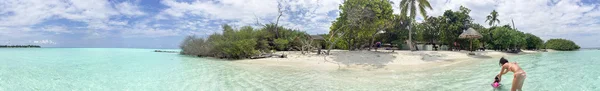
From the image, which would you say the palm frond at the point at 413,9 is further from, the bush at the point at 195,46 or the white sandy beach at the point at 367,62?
the bush at the point at 195,46

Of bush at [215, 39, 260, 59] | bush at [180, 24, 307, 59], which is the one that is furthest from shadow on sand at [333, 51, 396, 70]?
bush at [180, 24, 307, 59]

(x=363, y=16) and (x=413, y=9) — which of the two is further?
(x=413, y=9)

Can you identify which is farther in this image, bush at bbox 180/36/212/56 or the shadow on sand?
bush at bbox 180/36/212/56

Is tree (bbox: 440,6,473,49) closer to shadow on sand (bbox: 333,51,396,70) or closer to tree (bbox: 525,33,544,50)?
tree (bbox: 525,33,544,50)

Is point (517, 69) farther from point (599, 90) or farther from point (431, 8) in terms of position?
point (431, 8)

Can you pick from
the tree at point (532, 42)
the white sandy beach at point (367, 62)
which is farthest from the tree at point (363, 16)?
the tree at point (532, 42)

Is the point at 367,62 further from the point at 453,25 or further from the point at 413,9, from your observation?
the point at 453,25

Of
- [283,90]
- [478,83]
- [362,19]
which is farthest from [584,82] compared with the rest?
[362,19]

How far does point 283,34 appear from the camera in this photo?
26.1m

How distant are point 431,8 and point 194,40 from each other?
65.0 feet

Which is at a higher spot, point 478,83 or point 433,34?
point 433,34

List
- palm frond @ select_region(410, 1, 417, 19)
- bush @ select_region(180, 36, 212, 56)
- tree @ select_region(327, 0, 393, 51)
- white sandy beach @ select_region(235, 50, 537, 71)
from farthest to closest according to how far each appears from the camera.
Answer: palm frond @ select_region(410, 1, 417, 19) < bush @ select_region(180, 36, 212, 56) < tree @ select_region(327, 0, 393, 51) < white sandy beach @ select_region(235, 50, 537, 71)

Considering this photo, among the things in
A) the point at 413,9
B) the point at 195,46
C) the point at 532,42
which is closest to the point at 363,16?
the point at 413,9

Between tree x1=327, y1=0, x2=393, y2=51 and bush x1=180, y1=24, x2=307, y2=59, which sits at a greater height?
tree x1=327, y1=0, x2=393, y2=51
